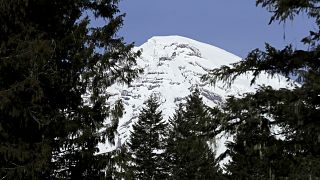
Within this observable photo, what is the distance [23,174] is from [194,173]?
103 feet

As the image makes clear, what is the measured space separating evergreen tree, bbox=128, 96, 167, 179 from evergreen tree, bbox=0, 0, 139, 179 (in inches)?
1069

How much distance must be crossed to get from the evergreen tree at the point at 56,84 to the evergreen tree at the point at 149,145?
27148 millimetres

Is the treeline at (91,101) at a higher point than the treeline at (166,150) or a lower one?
lower

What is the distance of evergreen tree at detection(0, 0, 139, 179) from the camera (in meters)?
9.12

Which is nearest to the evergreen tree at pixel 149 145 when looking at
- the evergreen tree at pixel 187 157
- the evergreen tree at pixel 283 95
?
the evergreen tree at pixel 187 157

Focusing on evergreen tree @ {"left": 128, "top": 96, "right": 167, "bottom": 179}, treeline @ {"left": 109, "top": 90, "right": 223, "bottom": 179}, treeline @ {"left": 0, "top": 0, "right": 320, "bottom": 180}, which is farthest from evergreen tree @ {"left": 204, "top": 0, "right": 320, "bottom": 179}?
evergreen tree @ {"left": 128, "top": 96, "right": 167, "bottom": 179}

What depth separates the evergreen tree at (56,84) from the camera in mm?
9117

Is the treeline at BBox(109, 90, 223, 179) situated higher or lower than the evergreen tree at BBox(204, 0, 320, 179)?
higher

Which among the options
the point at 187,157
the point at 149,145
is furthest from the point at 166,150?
the point at 187,157

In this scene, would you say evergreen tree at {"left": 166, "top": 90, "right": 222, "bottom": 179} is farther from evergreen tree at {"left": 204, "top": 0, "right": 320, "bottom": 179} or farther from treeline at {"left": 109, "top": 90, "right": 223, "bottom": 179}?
evergreen tree at {"left": 204, "top": 0, "right": 320, "bottom": 179}

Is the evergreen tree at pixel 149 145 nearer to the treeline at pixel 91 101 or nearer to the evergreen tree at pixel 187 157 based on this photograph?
the evergreen tree at pixel 187 157

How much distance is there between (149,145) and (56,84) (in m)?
31.1

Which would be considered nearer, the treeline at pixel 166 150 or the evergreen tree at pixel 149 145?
the treeline at pixel 166 150

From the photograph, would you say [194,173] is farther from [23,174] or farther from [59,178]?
[23,174]
